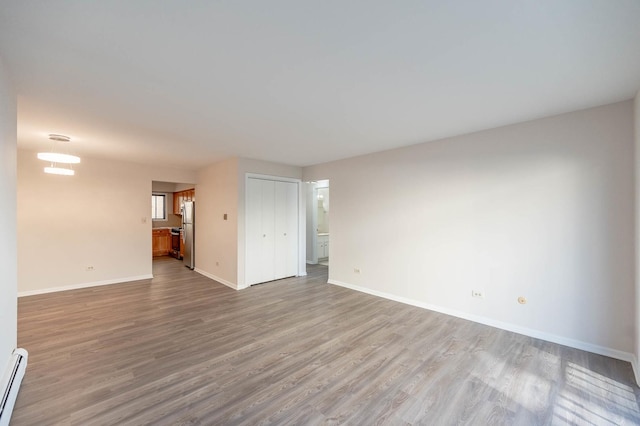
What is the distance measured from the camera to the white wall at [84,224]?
4656 millimetres

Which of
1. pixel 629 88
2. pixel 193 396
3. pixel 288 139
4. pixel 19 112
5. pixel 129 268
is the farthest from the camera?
pixel 129 268

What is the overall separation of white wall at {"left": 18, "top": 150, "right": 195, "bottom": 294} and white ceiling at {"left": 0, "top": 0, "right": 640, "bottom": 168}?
199cm

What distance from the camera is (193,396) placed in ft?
6.83

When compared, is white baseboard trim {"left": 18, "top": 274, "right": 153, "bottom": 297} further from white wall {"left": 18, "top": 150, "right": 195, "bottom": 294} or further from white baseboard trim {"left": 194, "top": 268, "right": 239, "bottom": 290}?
white baseboard trim {"left": 194, "top": 268, "right": 239, "bottom": 290}

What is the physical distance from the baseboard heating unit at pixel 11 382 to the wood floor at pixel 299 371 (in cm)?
9

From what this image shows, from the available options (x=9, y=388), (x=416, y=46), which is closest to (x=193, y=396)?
(x=9, y=388)

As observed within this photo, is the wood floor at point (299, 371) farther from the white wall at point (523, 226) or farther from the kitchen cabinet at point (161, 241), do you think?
the kitchen cabinet at point (161, 241)

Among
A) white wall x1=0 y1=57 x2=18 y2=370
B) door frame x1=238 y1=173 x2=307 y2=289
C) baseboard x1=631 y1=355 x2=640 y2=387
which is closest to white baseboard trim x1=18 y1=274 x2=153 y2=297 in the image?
door frame x1=238 y1=173 x2=307 y2=289

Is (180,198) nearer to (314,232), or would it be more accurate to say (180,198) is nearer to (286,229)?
(314,232)

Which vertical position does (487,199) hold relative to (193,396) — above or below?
above

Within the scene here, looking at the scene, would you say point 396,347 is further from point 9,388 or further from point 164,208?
point 164,208

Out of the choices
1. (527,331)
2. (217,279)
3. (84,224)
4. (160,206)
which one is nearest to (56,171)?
(84,224)

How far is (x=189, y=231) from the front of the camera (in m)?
6.86

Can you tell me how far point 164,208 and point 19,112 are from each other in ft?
22.4
